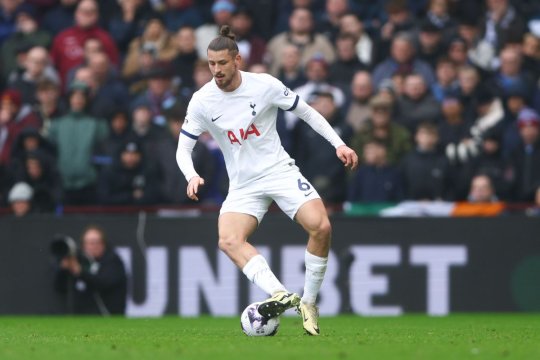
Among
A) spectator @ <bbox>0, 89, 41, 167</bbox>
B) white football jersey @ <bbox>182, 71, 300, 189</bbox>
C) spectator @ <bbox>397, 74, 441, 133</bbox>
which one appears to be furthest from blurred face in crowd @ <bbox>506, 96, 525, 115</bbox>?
white football jersey @ <bbox>182, 71, 300, 189</bbox>

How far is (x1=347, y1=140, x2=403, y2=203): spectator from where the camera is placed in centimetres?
1717

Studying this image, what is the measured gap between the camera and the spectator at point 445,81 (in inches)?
737

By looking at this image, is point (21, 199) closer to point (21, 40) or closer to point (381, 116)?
point (21, 40)

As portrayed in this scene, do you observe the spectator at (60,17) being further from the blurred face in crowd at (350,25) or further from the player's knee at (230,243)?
the player's knee at (230,243)

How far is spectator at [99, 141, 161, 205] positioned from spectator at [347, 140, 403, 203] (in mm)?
2569

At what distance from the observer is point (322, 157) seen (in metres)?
17.5

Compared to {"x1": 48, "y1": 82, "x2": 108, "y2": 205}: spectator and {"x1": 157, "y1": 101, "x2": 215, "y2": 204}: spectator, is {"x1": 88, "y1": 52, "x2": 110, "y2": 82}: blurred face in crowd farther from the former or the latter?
{"x1": 157, "y1": 101, "x2": 215, "y2": 204}: spectator

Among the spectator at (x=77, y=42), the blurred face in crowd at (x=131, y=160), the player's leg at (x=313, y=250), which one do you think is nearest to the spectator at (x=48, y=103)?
the spectator at (x=77, y=42)

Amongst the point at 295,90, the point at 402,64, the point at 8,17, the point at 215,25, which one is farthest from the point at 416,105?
the point at 8,17

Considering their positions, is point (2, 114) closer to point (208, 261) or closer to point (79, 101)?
point (79, 101)

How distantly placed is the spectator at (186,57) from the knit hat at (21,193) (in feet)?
10.3

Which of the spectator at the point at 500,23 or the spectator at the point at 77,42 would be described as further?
the spectator at the point at 77,42

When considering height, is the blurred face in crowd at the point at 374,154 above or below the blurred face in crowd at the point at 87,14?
below

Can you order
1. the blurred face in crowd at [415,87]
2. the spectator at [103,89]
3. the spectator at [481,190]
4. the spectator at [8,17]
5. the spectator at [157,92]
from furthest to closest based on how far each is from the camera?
the spectator at [8,17] < the spectator at [157,92] < the spectator at [103,89] < the blurred face in crowd at [415,87] < the spectator at [481,190]
